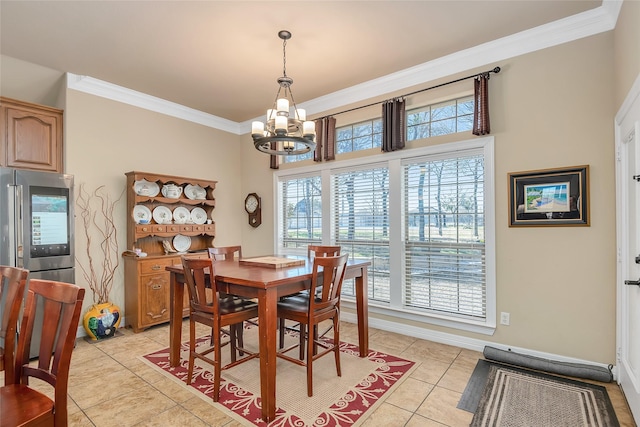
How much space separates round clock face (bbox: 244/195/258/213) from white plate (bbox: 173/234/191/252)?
1.08m

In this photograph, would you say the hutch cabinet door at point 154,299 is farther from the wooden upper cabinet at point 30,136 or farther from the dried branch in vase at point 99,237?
the wooden upper cabinet at point 30,136

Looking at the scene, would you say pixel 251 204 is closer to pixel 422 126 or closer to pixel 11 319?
pixel 422 126

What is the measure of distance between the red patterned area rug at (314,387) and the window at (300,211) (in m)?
1.86

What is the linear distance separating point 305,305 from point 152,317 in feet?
7.56

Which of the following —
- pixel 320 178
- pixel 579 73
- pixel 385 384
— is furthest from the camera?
pixel 320 178

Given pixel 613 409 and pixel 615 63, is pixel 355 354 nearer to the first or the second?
pixel 613 409

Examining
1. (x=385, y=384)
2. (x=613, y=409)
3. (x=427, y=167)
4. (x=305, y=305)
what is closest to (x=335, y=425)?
(x=385, y=384)

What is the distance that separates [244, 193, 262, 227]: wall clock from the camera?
5246mm

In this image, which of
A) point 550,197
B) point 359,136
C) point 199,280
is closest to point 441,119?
point 359,136

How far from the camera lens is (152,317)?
155 inches

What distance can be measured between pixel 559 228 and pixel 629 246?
0.55m

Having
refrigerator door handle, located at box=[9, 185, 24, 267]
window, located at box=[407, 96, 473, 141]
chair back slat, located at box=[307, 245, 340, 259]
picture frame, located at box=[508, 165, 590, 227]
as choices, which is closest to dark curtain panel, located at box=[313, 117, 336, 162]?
window, located at box=[407, 96, 473, 141]

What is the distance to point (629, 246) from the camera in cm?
233

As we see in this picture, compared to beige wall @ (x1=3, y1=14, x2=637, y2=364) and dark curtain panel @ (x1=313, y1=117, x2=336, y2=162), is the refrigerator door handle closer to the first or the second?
beige wall @ (x1=3, y1=14, x2=637, y2=364)
